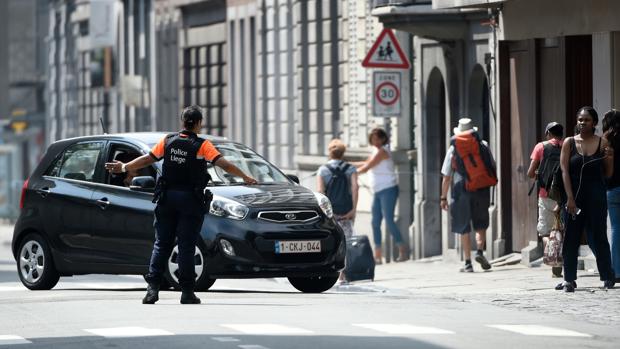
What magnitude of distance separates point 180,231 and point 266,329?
8.88ft

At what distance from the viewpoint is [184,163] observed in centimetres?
1780

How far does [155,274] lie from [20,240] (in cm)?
394

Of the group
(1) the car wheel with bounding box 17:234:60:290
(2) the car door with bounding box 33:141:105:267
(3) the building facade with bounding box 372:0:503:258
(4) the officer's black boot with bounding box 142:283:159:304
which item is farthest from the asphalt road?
(3) the building facade with bounding box 372:0:503:258

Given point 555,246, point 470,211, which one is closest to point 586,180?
point 555,246

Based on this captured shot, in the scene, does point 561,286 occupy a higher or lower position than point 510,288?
higher

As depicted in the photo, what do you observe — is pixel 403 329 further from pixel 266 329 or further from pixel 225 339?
pixel 225 339

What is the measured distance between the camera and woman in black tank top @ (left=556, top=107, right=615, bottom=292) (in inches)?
751

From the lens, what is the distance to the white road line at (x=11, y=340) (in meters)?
14.7

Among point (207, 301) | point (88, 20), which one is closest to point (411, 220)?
point (207, 301)

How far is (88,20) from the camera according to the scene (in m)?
63.6

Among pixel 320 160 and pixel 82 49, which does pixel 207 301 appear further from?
pixel 82 49

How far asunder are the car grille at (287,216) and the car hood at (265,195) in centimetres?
9

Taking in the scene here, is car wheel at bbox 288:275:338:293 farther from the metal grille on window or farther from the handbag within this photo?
the metal grille on window

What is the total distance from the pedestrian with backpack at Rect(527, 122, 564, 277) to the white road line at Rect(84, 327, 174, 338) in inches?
245
